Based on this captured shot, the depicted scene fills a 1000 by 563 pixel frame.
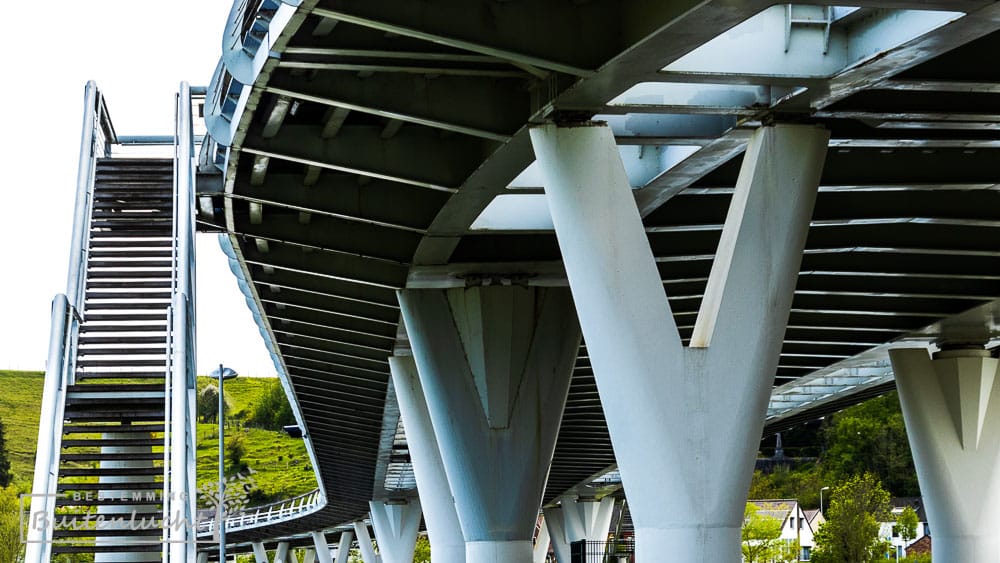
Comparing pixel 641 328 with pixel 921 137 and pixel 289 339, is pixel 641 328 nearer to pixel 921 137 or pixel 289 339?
pixel 921 137

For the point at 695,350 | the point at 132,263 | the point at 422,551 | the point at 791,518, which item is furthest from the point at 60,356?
the point at 422,551

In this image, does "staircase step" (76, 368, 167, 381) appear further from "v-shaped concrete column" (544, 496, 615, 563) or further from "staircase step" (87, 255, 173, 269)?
"v-shaped concrete column" (544, 496, 615, 563)

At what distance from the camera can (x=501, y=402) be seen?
74.8ft

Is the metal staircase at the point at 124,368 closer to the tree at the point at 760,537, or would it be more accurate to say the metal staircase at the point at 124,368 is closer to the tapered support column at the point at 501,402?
the tapered support column at the point at 501,402

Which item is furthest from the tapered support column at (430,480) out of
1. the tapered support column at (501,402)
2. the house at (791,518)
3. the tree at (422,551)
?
the tree at (422,551)

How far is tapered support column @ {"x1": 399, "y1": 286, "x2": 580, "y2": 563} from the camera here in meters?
22.5

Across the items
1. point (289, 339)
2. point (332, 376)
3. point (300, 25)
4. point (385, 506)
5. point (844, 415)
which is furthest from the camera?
point (844, 415)

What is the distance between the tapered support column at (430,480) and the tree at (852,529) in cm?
5051

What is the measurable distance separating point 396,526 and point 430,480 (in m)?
39.2

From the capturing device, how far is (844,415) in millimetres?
150000

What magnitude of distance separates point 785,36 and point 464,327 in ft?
37.4

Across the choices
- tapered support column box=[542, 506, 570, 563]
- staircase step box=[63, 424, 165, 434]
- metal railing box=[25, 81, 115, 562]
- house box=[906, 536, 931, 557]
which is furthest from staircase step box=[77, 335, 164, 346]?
house box=[906, 536, 931, 557]

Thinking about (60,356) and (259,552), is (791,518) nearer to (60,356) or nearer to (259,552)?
(259,552)

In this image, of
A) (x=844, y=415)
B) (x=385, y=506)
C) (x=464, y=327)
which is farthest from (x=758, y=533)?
(x=464, y=327)
